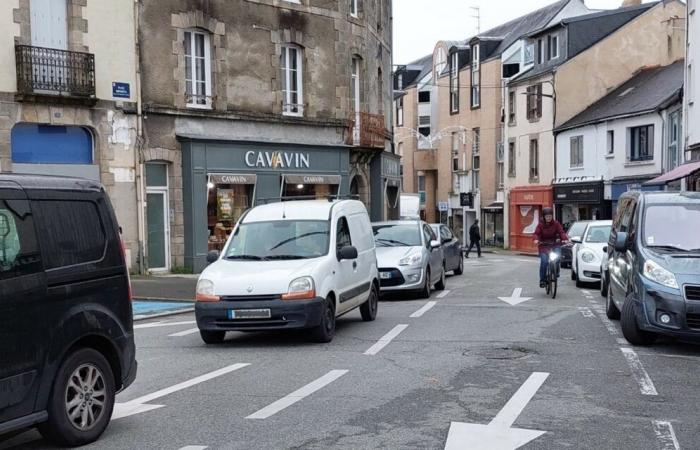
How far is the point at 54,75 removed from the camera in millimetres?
20438

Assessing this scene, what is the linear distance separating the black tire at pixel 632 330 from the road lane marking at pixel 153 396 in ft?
15.7

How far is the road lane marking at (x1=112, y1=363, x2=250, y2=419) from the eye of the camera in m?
7.39

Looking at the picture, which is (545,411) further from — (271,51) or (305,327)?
(271,51)

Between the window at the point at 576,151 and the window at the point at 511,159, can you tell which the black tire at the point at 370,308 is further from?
the window at the point at 511,159

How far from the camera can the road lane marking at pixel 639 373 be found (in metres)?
8.04

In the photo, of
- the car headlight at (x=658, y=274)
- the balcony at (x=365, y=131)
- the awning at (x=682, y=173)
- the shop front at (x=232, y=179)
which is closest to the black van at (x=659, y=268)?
the car headlight at (x=658, y=274)

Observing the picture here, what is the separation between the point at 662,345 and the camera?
1070cm

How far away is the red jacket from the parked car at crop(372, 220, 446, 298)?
93.6 inches

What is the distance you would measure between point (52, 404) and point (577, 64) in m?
42.3

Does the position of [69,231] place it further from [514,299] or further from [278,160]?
[278,160]

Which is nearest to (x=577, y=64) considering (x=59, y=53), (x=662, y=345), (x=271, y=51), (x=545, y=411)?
(x=271, y=51)

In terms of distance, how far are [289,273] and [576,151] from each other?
3536 cm

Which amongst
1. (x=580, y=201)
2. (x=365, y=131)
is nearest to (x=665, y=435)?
(x=365, y=131)

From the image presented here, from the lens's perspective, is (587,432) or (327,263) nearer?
(587,432)
